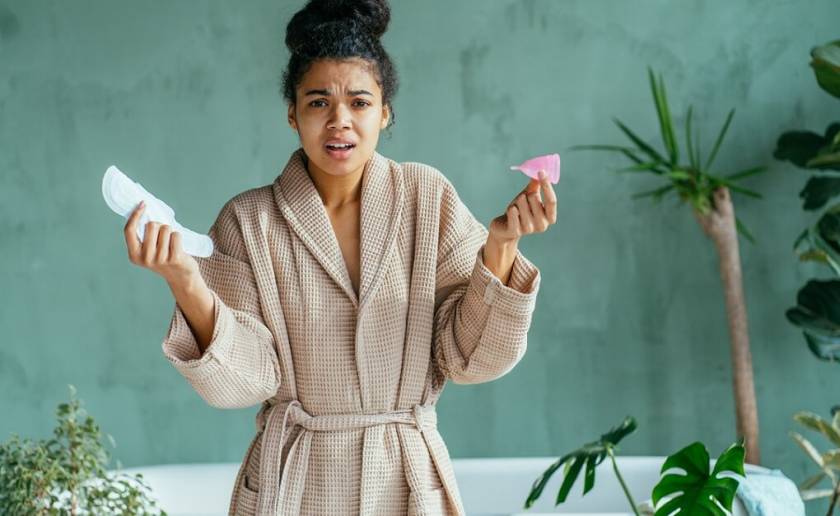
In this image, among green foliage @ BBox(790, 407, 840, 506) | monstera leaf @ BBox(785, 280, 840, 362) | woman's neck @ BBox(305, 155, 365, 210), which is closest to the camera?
woman's neck @ BBox(305, 155, 365, 210)

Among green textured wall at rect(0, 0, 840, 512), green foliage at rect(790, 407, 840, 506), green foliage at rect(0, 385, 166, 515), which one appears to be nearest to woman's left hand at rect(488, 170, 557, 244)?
green foliage at rect(0, 385, 166, 515)

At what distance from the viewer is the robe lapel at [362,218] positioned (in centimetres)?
165

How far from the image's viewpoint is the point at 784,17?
3.55 meters

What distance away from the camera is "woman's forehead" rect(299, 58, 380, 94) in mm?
1573

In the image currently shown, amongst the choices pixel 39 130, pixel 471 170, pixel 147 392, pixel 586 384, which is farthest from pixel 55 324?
pixel 586 384

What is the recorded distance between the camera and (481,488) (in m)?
3.26

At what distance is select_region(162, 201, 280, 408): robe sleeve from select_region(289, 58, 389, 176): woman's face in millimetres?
191

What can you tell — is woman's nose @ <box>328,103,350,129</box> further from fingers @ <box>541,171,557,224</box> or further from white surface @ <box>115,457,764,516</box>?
white surface @ <box>115,457,764,516</box>

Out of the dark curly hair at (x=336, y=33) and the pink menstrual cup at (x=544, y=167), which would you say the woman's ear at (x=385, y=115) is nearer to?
the dark curly hair at (x=336, y=33)

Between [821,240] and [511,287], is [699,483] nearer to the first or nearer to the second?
[511,287]

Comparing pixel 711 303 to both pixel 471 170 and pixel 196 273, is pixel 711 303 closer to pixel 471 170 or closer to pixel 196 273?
pixel 471 170

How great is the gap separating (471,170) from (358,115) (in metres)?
2.04

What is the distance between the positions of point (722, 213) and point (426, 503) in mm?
1905

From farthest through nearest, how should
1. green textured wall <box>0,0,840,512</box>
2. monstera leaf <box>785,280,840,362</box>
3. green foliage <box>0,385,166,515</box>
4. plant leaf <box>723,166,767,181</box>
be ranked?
green textured wall <box>0,0,840,512</box> < plant leaf <box>723,166,767,181</box> < monstera leaf <box>785,280,840,362</box> < green foliage <box>0,385,166,515</box>
